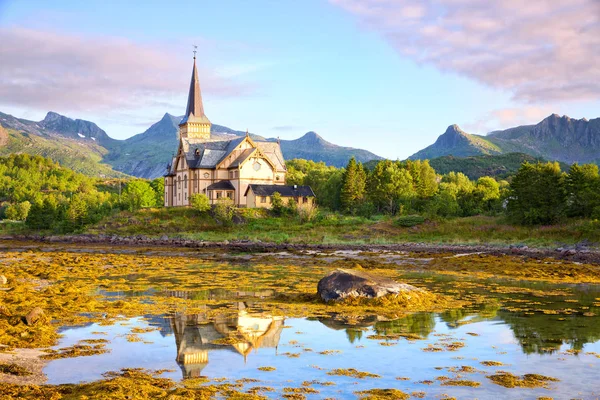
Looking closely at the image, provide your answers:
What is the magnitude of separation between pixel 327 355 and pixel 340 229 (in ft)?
176

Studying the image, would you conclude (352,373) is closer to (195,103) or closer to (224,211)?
(224,211)

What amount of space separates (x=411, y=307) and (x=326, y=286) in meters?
3.29

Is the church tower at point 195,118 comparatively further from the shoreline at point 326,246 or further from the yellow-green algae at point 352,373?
the yellow-green algae at point 352,373

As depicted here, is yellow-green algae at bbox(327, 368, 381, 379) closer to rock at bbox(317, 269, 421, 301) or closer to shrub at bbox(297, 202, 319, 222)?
rock at bbox(317, 269, 421, 301)

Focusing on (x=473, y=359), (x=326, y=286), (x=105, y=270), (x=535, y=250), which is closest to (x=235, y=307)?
(x=326, y=286)

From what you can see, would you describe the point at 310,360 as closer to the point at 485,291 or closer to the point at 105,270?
the point at 485,291

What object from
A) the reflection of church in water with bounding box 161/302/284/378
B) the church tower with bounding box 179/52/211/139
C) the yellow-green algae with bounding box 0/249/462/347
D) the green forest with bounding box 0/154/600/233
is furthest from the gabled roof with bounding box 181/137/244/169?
the reflection of church in water with bounding box 161/302/284/378

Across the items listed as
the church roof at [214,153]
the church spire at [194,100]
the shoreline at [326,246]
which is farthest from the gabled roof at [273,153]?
the shoreline at [326,246]

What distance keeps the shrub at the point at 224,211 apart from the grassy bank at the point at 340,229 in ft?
3.20

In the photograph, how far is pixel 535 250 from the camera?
45.6 meters

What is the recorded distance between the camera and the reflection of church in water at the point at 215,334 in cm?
1306

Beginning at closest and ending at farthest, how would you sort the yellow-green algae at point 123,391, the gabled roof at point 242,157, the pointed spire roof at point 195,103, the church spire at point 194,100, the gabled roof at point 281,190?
the yellow-green algae at point 123,391
the gabled roof at point 281,190
the gabled roof at point 242,157
the pointed spire roof at point 195,103
the church spire at point 194,100

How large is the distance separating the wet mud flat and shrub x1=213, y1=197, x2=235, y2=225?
43738 mm

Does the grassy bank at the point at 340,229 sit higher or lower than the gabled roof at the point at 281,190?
lower
